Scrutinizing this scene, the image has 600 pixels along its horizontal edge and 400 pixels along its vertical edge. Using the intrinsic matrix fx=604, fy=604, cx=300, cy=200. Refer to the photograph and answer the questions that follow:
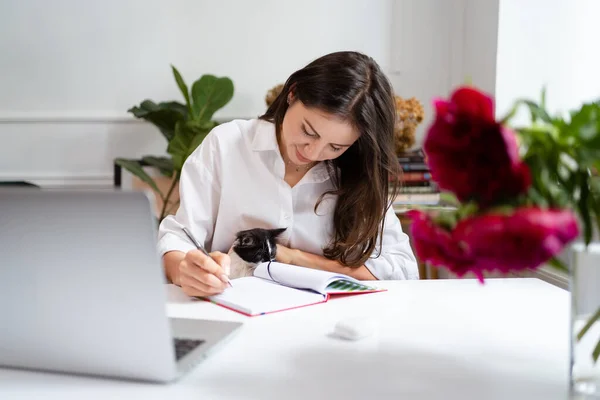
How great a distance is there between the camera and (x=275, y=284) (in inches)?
49.1

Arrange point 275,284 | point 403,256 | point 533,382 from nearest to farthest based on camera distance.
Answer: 1. point 533,382
2. point 275,284
3. point 403,256

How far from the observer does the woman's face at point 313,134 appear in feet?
4.86

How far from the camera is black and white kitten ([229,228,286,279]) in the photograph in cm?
144

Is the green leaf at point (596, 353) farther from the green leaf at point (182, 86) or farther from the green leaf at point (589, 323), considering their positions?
the green leaf at point (182, 86)

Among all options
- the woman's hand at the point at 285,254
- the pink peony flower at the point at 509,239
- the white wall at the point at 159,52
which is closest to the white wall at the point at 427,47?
the white wall at the point at 159,52

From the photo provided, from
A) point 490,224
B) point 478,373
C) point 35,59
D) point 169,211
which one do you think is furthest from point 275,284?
point 35,59

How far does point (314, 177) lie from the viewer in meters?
1.70

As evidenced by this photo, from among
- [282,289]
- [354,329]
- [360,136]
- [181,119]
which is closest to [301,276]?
[282,289]

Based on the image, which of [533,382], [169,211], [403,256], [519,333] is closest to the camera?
[533,382]

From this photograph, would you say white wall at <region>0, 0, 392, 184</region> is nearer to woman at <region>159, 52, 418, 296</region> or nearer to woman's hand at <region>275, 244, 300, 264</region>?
woman at <region>159, 52, 418, 296</region>

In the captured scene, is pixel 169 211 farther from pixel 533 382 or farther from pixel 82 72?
pixel 533 382

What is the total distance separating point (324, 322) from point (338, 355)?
0.57ft

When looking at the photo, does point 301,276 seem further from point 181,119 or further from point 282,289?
point 181,119

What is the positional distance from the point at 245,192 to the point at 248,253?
26 cm
